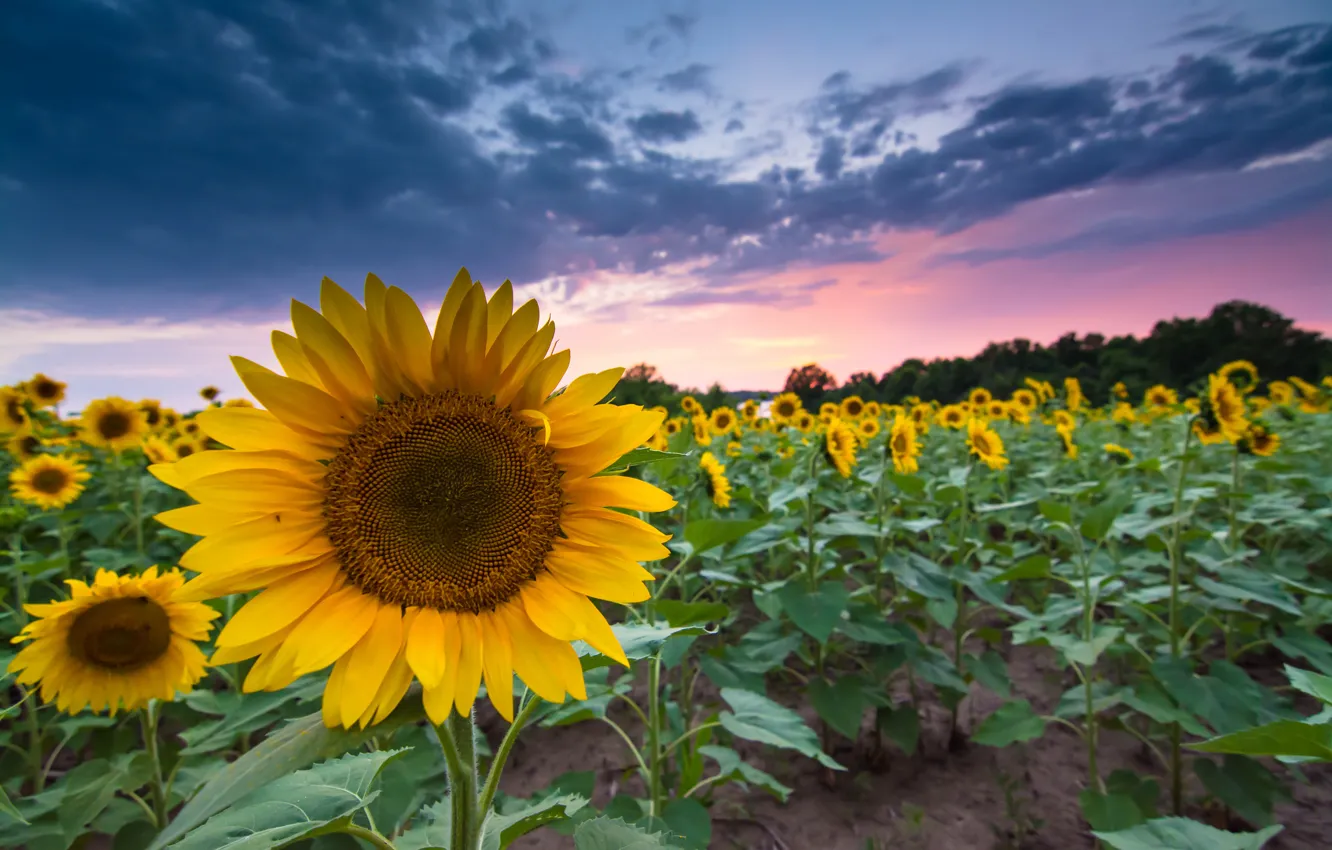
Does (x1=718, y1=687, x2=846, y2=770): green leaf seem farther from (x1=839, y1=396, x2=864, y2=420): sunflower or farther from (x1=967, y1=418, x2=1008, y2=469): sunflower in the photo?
(x1=839, y1=396, x2=864, y2=420): sunflower

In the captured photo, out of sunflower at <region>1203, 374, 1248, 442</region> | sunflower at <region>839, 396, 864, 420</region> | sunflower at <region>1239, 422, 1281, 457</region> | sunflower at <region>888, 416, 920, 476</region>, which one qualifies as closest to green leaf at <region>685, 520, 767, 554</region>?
sunflower at <region>888, 416, 920, 476</region>

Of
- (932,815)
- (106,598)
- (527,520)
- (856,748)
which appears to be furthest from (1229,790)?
(106,598)

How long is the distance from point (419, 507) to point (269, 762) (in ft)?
1.30

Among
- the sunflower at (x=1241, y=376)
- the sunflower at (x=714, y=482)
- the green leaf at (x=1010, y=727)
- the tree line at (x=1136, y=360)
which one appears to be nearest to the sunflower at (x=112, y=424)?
the sunflower at (x=714, y=482)

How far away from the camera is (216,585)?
3.14ft

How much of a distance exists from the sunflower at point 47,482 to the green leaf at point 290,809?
4910 millimetres

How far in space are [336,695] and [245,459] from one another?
1.23ft

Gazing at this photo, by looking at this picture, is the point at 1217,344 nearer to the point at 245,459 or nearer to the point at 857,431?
the point at 857,431

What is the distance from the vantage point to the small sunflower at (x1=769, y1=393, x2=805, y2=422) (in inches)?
375

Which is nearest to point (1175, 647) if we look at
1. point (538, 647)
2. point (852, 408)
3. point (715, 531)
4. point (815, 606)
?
point (815, 606)

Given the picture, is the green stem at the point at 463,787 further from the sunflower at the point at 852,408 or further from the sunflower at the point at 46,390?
the sunflower at the point at 46,390

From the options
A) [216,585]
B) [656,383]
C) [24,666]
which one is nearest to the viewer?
[216,585]

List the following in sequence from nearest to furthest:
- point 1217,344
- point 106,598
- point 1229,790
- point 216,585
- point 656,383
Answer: point 216,585, point 106,598, point 1229,790, point 656,383, point 1217,344

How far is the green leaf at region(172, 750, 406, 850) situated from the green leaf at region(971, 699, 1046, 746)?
274 centimetres
